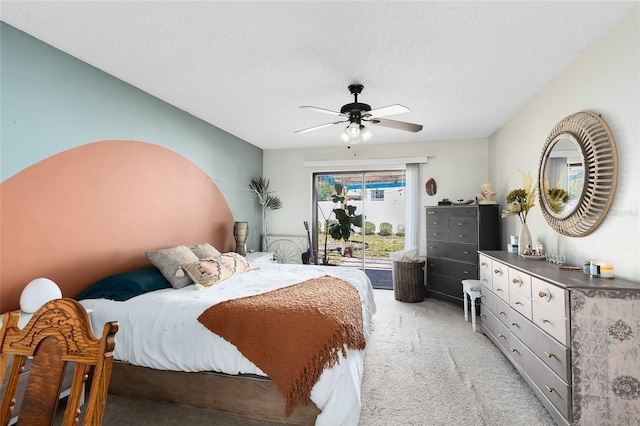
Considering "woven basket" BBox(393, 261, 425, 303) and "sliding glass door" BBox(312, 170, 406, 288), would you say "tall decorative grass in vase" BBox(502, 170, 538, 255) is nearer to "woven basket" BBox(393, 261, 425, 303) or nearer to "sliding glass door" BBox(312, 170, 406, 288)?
"woven basket" BBox(393, 261, 425, 303)

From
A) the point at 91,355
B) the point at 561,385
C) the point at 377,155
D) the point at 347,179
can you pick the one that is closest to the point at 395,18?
the point at 91,355

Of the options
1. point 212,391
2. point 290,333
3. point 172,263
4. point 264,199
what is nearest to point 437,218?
point 264,199

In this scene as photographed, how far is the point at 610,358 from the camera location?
1.75 meters

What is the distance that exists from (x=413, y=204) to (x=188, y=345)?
4.25m

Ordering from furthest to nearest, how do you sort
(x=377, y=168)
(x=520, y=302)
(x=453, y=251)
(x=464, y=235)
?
(x=377, y=168) → (x=453, y=251) → (x=464, y=235) → (x=520, y=302)

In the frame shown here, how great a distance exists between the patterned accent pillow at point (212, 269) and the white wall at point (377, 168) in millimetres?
2580

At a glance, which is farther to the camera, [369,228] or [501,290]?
[369,228]

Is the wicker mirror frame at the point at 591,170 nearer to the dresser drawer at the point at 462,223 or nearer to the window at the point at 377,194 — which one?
the dresser drawer at the point at 462,223

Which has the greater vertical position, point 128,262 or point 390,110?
point 390,110

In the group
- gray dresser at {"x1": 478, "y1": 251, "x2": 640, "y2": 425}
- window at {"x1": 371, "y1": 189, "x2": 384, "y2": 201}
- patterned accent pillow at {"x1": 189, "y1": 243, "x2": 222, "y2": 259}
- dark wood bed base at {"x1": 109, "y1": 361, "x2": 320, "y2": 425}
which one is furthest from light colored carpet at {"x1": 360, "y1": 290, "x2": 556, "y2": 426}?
window at {"x1": 371, "y1": 189, "x2": 384, "y2": 201}

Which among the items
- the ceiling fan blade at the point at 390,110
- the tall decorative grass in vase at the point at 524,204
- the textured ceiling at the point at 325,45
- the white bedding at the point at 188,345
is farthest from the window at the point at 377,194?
the white bedding at the point at 188,345

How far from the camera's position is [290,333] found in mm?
1915

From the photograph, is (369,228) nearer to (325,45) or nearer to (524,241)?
(524,241)

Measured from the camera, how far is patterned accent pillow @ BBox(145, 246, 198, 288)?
9.20 ft
